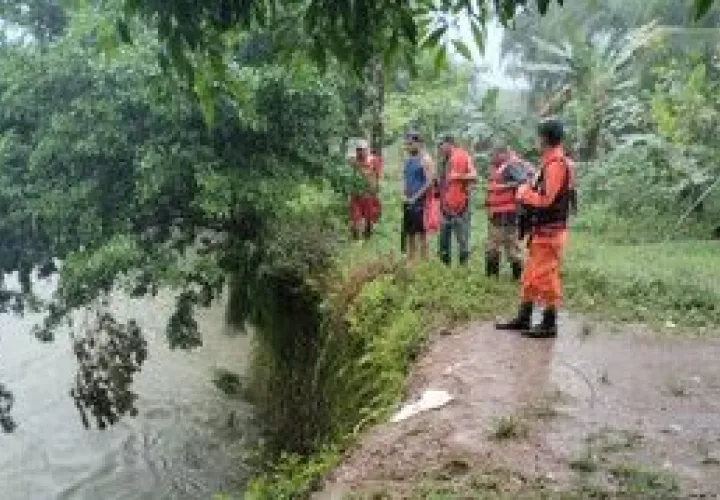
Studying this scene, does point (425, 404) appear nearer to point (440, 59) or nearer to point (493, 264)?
point (440, 59)

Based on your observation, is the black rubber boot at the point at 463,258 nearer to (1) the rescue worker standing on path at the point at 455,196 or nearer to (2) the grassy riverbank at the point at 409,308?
(1) the rescue worker standing on path at the point at 455,196

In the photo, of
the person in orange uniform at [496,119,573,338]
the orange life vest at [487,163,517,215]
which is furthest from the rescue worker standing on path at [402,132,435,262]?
the person in orange uniform at [496,119,573,338]

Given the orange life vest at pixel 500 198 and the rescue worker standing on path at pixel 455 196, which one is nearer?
the orange life vest at pixel 500 198

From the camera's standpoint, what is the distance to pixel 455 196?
484 inches

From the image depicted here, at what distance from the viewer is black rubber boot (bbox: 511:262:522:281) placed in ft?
39.2

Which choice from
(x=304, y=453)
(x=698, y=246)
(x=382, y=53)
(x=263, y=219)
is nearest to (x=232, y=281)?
(x=263, y=219)

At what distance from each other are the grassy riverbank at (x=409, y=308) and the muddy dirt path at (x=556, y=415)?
347mm

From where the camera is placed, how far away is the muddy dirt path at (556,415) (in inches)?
253

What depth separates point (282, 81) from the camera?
1323 centimetres

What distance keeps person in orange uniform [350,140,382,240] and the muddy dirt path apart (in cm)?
545

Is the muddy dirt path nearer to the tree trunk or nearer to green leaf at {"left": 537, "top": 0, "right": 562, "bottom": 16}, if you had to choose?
green leaf at {"left": 537, "top": 0, "right": 562, "bottom": 16}

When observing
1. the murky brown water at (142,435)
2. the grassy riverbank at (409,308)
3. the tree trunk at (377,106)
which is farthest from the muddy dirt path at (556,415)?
the tree trunk at (377,106)

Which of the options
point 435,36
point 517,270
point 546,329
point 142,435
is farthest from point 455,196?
point 435,36

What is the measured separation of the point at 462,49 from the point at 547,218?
4669 mm
